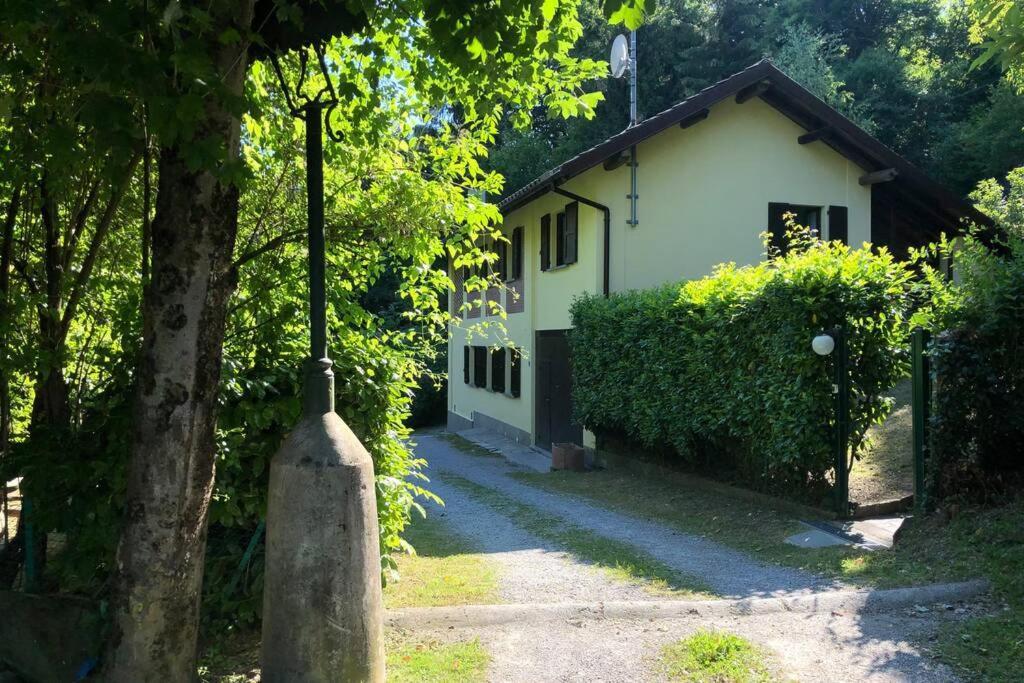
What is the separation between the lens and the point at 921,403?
771 cm

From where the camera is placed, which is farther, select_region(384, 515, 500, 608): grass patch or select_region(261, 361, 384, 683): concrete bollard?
select_region(384, 515, 500, 608): grass patch

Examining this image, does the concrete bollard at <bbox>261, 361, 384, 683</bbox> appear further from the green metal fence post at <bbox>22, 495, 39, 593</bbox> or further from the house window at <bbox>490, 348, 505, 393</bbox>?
the house window at <bbox>490, 348, 505, 393</bbox>

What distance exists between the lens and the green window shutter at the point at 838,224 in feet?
55.8

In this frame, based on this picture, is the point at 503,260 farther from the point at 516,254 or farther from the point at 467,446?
the point at 467,446

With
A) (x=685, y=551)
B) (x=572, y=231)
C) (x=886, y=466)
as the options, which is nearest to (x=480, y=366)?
(x=572, y=231)

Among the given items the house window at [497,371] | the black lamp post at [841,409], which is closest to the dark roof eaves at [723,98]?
the house window at [497,371]

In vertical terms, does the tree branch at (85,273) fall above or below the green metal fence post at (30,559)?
above

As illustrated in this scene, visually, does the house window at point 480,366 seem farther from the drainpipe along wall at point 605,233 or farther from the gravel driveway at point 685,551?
the gravel driveway at point 685,551

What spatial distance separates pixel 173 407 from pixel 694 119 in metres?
14.0

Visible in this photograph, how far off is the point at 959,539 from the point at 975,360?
1598mm

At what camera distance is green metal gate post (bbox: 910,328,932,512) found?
767cm

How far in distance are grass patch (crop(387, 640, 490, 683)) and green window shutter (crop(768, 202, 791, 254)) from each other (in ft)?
44.8

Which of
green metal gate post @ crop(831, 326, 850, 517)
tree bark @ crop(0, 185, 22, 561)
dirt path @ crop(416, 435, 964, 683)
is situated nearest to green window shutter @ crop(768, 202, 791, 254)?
green metal gate post @ crop(831, 326, 850, 517)

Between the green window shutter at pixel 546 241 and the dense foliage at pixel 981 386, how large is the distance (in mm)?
11218
